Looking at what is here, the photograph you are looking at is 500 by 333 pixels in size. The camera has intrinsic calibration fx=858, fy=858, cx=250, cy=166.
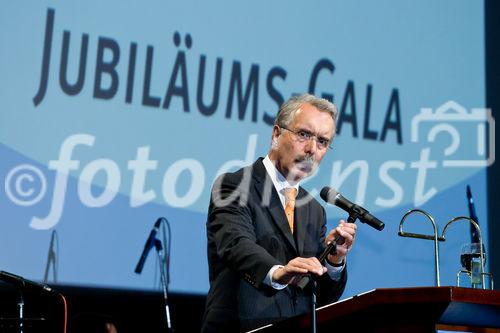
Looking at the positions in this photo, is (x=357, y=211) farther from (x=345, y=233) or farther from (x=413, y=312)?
(x=413, y=312)

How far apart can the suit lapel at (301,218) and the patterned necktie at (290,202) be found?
0.02m

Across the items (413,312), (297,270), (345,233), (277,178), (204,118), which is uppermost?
(204,118)

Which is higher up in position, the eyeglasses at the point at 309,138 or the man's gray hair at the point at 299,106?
the man's gray hair at the point at 299,106

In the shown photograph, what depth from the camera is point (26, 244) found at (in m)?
4.29

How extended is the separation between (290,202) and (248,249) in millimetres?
471

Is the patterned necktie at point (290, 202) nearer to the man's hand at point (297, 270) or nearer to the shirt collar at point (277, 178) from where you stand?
the shirt collar at point (277, 178)

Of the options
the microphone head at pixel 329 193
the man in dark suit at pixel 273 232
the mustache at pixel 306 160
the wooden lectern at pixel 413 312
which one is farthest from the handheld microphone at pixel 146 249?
the wooden lectern at pixel 413 312

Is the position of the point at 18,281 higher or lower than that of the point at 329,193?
lower

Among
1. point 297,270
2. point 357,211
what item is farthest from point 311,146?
point 297,270

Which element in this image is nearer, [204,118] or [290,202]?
[290,202]

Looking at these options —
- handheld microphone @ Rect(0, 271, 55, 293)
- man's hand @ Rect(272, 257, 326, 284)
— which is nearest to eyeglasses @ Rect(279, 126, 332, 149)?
man's hand @ Rect(272, 257, 326, 284)

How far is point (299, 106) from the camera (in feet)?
10.4

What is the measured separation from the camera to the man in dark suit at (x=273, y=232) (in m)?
2.71

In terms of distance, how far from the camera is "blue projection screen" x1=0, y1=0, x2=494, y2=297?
14.4 ft
